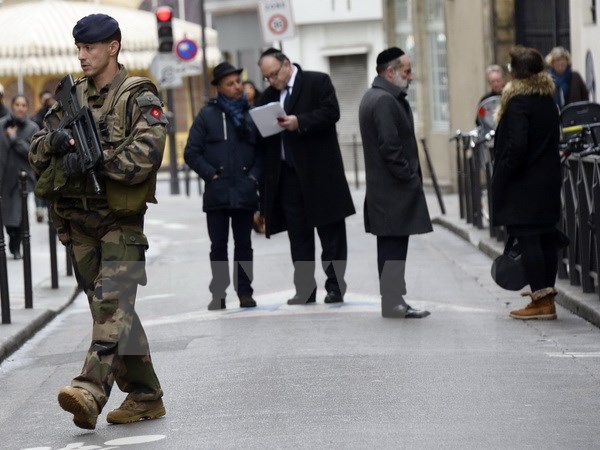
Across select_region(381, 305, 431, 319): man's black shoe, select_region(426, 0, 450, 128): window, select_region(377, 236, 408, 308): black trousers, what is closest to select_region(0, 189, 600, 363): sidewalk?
select_region(381, 305, 431, 319): man's black shoe

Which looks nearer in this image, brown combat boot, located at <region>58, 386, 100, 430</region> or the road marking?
brown combat boot, located at <region>58, 386, 100, 430</region>

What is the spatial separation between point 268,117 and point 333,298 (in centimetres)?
146

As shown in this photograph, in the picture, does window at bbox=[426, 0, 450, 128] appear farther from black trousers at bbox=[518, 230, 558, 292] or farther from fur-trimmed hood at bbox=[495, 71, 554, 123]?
fur-trimmed hood at bbox=[495, 71, 554, 123]

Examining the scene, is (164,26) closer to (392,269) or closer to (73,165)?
(392,269)

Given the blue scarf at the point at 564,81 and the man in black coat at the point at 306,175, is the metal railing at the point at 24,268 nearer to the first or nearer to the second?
the man in black coat at the point at 306,175

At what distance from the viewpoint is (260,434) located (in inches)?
295

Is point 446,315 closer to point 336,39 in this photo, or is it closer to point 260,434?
point 260,434

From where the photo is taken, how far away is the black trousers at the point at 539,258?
37.9 feet

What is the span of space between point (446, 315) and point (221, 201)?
190 cm

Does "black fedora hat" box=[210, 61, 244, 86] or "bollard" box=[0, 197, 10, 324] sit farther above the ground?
"black fedora hat" box=[210, 61, 244, 86]

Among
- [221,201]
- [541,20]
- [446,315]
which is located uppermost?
[541,20]

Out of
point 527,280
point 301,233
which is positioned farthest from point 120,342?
point 301,233

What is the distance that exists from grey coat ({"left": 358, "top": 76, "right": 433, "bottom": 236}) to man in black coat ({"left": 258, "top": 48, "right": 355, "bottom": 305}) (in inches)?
30.7

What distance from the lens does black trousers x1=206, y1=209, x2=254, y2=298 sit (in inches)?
508
